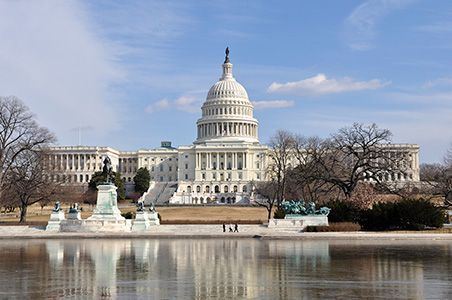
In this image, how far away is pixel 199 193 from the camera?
14838cm

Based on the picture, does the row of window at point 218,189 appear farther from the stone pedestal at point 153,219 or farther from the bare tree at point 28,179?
the stone pedestal at point 153,219

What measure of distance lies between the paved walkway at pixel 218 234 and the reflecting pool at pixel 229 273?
305 inches

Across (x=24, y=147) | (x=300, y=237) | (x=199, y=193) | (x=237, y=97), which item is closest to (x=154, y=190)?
(x=199, y=193)

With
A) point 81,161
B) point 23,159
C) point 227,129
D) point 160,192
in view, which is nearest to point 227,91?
point 227,129

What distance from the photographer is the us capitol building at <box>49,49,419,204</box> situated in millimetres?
154875

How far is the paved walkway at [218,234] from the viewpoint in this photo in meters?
38.7

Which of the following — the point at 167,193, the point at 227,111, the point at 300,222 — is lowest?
the point at 300,222

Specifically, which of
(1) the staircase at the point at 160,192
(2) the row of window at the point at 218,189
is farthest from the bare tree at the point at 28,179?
(2) the row of window at the point at 218,189

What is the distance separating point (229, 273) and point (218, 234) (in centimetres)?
2165

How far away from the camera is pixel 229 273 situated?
66.7 ft

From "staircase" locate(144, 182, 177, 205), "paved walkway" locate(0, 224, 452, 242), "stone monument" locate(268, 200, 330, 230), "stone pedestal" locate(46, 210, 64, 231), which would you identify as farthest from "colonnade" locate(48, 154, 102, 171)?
"stone monument" locate(268, 200, 330, 230)

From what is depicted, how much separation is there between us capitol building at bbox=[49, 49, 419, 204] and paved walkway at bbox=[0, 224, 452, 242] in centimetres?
9517

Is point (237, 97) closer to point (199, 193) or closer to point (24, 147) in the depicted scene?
Answer: point (199, 193)

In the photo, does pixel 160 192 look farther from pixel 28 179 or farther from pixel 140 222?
pixel 140 222
